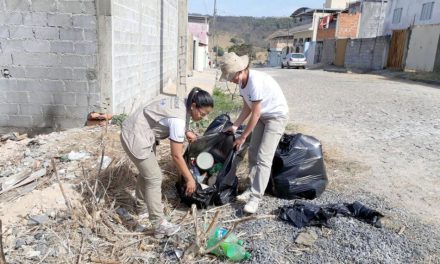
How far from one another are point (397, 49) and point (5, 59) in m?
22.9

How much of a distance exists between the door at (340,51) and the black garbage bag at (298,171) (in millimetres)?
28145

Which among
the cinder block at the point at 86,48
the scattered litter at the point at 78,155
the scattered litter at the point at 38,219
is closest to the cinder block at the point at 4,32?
the cinder block at the point at 86,48

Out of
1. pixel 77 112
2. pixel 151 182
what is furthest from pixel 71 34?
pixel 151 182

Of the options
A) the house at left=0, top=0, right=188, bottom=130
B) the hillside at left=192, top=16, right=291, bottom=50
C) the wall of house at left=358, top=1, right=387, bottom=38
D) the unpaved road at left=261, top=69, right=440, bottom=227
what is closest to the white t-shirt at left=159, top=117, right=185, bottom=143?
the unpaved road at left=261, top=69, right=440, bottom=227

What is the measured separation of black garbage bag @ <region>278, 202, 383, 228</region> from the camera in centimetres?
315

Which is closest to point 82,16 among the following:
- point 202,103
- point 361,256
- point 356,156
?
point 202,103

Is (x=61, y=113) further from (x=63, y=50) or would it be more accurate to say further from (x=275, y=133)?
(x=275, y=133)

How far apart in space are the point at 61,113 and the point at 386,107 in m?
7.68

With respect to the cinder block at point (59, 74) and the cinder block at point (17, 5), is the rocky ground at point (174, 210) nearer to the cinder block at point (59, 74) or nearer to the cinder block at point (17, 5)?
the cinder block at point (59, 74)

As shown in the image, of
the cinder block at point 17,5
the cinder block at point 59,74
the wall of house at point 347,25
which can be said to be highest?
the wall of house at point 347,25

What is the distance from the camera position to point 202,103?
278 cm

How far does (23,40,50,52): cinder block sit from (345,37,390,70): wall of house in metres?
22.9

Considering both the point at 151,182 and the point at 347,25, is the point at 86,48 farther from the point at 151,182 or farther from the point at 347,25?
the point at 347,25

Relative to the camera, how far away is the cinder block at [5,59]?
5523 mm
